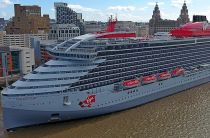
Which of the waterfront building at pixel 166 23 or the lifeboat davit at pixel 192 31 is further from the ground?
the waterfront building at pixel 166 23

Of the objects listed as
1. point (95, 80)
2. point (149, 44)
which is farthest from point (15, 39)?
point (95, 80)

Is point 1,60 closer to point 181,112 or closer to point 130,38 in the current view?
point 130,38

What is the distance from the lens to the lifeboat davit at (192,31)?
58.1 m

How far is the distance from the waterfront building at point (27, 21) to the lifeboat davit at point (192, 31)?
6576 centimetres

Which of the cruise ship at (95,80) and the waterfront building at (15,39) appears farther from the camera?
the waterfront building at (15,39)

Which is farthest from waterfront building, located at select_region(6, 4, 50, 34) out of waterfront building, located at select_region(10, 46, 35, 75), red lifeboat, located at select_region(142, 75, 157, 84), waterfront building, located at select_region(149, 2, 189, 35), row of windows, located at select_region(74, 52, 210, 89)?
red lifeboat, located at select_region(142, 75, 157, 84)

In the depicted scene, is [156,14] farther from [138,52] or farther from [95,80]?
[95,80]

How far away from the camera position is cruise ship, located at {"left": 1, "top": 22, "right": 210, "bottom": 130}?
32.2 meters

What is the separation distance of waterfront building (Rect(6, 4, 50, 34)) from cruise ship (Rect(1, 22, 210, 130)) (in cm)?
7593

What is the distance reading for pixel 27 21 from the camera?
380 ft

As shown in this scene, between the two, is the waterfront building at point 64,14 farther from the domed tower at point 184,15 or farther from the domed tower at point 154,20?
the domed tower at point 184,15

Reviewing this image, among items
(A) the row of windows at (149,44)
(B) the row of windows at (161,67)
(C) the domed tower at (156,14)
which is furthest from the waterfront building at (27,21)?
(A) the row of windows at (149,44)

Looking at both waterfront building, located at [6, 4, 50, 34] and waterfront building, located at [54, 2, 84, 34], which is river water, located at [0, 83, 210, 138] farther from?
waterfront building, located at [54, 2, 84, 34]

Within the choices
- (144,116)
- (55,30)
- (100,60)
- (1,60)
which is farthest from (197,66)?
(55,30)
